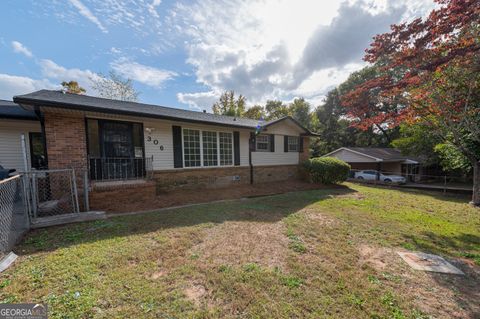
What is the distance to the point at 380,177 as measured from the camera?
19.4 meters

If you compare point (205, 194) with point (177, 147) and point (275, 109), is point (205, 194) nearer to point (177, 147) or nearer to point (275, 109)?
point (177, 147)

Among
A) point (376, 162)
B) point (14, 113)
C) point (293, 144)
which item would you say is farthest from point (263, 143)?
point (376, 162)

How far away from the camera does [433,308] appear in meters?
2.23

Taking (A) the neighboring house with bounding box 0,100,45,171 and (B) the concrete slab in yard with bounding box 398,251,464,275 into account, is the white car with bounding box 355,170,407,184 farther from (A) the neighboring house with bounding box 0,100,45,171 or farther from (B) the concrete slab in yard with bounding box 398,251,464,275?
(A) the neighboring house with bounding box 0,100,45,171

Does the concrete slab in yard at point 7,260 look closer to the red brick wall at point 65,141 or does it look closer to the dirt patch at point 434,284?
the red brick wall at point 65,141

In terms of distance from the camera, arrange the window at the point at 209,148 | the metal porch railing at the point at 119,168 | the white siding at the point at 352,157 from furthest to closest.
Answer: the white siding at the point at 352,157, the window at the point at 209,148, the metal porch railing at the point at 119,168

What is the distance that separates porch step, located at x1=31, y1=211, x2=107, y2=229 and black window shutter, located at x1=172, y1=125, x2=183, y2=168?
350 cm

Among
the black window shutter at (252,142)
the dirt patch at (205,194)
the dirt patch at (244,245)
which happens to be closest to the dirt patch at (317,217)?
the dirt patch at (244,245)

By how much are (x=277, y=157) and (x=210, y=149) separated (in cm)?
450

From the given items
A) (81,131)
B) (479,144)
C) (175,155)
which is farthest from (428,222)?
(81,131)

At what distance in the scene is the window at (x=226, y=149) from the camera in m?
9.54

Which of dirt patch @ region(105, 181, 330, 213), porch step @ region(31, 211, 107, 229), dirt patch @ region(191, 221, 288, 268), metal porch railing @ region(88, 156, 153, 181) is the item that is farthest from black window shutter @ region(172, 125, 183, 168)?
dirt patch @ region(191, 221, 288, 268)

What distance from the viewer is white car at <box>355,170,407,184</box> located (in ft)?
61.4

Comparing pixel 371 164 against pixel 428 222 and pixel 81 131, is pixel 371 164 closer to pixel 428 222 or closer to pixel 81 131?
pixel 428 222
